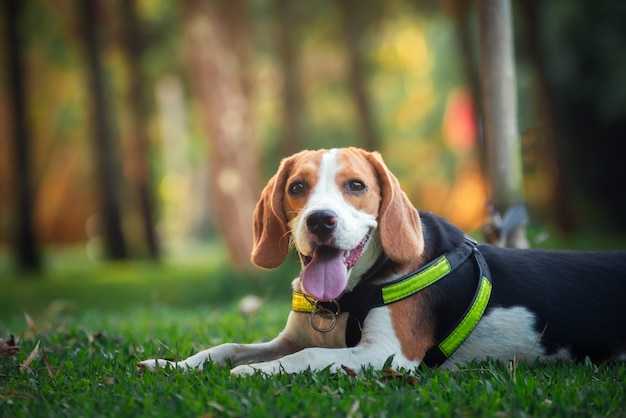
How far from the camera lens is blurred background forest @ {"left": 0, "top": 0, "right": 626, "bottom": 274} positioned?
42.5ft

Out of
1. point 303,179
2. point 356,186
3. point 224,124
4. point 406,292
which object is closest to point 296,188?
point 303,179

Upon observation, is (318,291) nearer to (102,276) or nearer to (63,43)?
(102,276)

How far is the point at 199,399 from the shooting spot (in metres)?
3.28

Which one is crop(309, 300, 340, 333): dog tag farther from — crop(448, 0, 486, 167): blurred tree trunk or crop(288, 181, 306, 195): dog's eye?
crop(448, 0, 486, 167): blurred tree trunk

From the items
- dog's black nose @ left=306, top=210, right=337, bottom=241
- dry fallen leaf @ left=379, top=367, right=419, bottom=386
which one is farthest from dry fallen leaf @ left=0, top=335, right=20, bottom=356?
dry fallen leaf @ left=379, top=367, right=419, bottom=386

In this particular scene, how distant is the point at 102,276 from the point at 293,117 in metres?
6.31

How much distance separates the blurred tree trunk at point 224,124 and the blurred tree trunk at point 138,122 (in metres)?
7.99

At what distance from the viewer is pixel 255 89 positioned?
898 inches

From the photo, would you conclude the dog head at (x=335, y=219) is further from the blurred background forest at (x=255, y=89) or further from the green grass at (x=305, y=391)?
the blurred background forest at (x=255, y=89)

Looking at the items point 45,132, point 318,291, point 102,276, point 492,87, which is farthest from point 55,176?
point 318,291

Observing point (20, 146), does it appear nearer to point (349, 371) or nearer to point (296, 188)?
point (296, 188)

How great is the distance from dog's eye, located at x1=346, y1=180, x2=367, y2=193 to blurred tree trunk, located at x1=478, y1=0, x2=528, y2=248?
9.29 ft

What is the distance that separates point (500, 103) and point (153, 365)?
13.7 ft

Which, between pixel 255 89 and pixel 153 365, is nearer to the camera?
pixel 153 365
